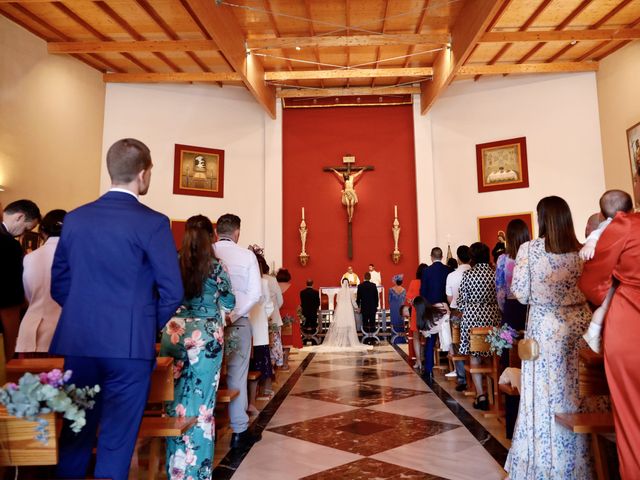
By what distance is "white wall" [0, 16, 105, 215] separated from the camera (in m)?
8.10

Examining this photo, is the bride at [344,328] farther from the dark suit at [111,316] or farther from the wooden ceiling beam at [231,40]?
the dark suit at [111,316]

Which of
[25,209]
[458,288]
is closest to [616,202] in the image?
[458,288]

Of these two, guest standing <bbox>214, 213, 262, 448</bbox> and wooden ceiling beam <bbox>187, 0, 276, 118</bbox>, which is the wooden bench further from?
wooden ceiling beam <bbox>187, 0, 276, 118</bbox>

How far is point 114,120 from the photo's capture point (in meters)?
10.9

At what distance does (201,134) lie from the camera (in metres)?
11.8

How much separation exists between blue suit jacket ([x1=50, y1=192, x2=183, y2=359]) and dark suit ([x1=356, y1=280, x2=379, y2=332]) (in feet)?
25.8

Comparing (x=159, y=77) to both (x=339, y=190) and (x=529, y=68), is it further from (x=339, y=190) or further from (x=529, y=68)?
(x=529, y=68)

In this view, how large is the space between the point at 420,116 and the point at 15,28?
8672 mm

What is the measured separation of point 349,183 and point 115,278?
10.6 metres

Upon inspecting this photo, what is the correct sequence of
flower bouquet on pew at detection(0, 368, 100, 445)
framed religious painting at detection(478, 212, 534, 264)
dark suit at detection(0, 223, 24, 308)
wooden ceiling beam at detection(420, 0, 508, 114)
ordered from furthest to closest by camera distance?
1. framed religious painting at detection(478, 212, 534, 264)
2. wooden ceiling beam at detection(420, 0, 508, 114)
3. dark suit at detection(0, 223, 24, 308)
4. flower bouquet on pew at detection(0, 368, 100, 445)

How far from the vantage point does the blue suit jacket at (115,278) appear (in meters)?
1.72

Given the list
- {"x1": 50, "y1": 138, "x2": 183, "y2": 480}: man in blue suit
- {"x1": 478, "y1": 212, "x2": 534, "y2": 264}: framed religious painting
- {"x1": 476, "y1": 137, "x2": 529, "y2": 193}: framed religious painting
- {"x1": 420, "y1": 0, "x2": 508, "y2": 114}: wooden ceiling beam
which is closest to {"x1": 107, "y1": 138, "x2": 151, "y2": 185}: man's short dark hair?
{"x1": 50, "y1": 138, "x2": 183, "y2": 480}: man in blue suit

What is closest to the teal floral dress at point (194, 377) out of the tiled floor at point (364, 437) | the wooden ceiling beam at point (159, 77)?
the tiled floor at point (364, 437)

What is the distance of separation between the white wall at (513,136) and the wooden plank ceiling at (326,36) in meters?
0.78
